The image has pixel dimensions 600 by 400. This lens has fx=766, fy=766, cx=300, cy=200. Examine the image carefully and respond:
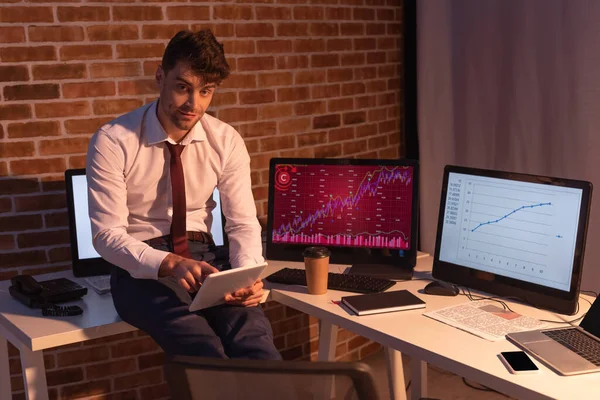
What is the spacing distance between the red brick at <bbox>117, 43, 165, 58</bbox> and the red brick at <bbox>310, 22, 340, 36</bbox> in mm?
734

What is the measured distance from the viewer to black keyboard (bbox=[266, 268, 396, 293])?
2416 millimetres

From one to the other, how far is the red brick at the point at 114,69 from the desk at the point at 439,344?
0.95 m

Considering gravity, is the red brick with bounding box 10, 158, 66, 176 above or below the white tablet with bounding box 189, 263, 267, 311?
above

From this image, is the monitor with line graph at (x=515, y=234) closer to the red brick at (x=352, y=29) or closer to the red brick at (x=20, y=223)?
the red brick at (x=352, y=29)

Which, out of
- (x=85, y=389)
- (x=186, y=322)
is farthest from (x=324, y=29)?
(x=85, y=389)

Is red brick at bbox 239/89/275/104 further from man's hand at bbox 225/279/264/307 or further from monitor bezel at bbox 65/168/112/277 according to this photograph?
man's hand at bbox 225/279/264/307

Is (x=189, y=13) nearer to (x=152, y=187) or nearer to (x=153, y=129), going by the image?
(x=153, y=129)

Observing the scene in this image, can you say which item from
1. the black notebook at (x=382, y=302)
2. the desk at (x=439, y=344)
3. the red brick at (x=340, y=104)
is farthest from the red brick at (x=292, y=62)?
the black notebook at (x=382, y=302)

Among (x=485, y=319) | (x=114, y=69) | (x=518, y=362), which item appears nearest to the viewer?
(x=518, y=362)

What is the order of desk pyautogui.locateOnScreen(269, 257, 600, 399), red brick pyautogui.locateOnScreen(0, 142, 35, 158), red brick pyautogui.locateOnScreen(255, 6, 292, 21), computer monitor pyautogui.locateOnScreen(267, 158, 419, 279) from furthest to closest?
red brick pyautogui.locateOnScreen(255, 6, 292, 21), red brick pyautogui.locateOnScreen(0, 142, 35, 158), computer monitor pyautogui.locateOnScreen(267, 158, 419, 279), desk pyautogui.locateOnScreen(269, 257, 600, 399)

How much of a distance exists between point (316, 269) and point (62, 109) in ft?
3.87

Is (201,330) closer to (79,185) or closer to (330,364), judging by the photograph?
(79,185)

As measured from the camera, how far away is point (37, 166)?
2828mm

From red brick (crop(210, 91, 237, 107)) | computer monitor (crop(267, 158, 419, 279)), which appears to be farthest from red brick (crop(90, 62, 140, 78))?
computer monitor (crop(267, 158, 419, 279))
